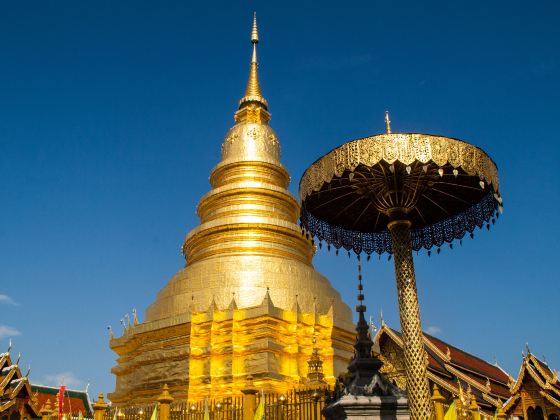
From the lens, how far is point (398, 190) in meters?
8.87

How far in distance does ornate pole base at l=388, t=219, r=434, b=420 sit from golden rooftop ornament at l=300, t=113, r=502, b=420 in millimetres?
12

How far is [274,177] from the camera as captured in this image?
22.4 m

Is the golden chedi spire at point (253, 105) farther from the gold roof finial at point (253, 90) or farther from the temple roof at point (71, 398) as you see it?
the temple roof at point (71, 398)

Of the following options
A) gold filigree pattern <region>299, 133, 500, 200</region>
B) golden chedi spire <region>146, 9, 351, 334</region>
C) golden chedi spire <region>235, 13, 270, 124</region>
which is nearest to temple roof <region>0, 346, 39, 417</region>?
golden chedi spire <region>146, 9, 351, 334</region>

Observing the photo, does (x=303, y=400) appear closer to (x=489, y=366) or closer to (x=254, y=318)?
(x=254, y=318)

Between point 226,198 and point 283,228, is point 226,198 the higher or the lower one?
the higher one

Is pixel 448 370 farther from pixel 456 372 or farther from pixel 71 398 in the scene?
pixel 71 398

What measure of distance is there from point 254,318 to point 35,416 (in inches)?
420

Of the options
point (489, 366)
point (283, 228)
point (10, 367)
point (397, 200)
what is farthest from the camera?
point (489, 366)

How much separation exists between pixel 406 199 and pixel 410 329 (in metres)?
1.99

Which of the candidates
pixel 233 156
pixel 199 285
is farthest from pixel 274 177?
pixel 199 285

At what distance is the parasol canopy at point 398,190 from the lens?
8031mm

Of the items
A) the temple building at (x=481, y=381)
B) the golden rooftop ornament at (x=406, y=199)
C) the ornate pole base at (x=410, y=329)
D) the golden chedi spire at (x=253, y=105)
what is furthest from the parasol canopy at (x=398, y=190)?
the golden chedi spire at (x=253, y=105)

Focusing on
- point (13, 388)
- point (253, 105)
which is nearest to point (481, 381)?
point (253, 105)
